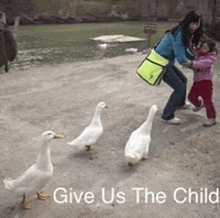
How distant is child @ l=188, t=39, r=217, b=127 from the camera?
193 inches

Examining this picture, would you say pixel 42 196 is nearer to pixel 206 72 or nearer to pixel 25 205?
pixel 25 205

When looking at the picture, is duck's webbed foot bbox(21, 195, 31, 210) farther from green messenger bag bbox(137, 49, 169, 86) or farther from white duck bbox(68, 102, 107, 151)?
green messenger bag bbox(137, 49, 169, 86)

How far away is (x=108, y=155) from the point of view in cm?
433

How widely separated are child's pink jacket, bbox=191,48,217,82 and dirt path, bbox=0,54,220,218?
33.4 inches

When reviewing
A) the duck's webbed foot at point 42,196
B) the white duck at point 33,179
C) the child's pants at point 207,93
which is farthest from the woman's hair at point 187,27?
the duck's webbed foot at point 42,196

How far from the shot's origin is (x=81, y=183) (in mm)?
3639

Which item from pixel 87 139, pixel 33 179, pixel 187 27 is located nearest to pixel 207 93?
pixel 187 27

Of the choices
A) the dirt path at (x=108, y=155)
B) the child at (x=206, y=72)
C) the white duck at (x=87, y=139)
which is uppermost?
the child at (x=206, y=72)

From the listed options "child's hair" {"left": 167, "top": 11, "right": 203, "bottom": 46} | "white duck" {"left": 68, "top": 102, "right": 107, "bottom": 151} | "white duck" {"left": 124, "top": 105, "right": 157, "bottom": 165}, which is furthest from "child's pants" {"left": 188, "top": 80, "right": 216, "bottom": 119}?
"white duck" {"left": 68, "top": 102, "right": 107, "bottom": 151}

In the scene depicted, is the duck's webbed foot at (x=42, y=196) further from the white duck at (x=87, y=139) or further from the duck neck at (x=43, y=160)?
the white duck at (x=87, y=139)

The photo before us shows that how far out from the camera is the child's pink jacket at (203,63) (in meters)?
4.89

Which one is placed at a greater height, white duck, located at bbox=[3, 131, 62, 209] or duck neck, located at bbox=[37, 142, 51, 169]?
duck neck, located at bbox=[37, 142, 51, 169]

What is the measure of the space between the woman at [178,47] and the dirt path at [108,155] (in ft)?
1.45

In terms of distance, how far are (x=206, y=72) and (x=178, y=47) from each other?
75 cm
